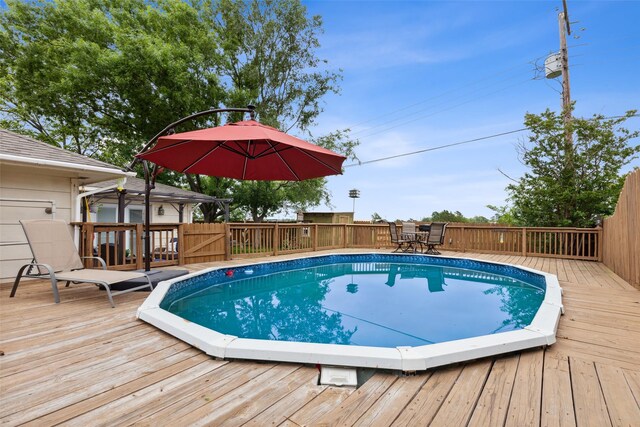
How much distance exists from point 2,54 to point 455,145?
64.8 ft

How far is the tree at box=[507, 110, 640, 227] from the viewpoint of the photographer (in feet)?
28.6

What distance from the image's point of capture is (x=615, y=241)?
19.1ft

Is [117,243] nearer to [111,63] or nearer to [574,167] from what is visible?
[111,63]

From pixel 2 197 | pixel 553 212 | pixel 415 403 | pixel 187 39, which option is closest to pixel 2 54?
pixel 187 39

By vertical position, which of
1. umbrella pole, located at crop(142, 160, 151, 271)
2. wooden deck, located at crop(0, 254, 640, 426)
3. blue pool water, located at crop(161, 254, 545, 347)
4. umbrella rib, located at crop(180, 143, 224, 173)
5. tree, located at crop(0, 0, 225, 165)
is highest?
tree, located at crop(0, 0, 225, 165)

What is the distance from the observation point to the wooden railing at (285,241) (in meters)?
5.69

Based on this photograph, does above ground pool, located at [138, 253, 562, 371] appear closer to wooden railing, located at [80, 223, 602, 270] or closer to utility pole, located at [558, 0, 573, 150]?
wooden railing, located at [80, 223, 602, 270]

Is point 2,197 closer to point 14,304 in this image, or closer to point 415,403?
point 14,304

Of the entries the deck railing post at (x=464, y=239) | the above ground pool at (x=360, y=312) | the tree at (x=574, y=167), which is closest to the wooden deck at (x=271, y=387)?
the above ground pool at (x=360, y=312)

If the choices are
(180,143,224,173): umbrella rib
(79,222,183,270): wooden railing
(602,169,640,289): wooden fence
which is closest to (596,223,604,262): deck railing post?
(602,169,640,289): wooden fence

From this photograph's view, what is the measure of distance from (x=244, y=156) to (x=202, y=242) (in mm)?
3045

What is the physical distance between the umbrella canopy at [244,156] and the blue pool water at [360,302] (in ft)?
6.18

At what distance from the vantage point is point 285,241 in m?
9.24

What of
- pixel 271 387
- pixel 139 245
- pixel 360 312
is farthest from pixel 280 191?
pixel 271 387
